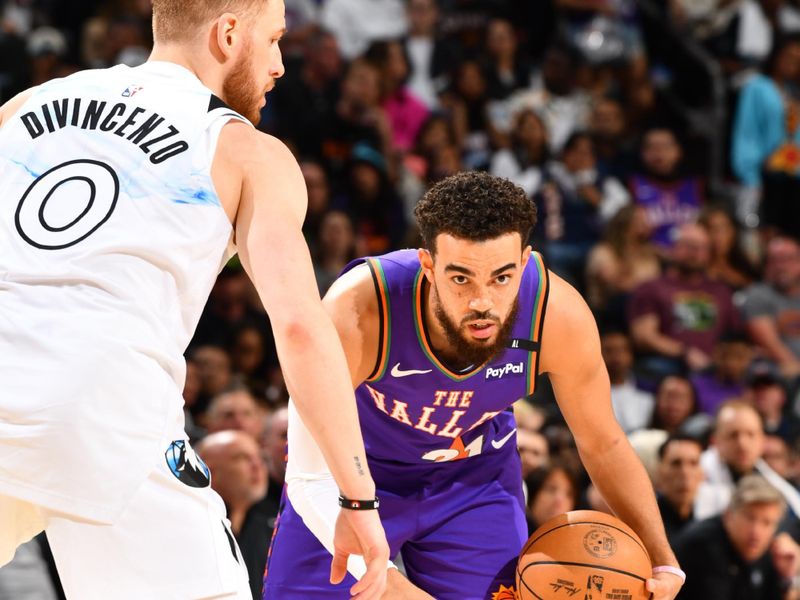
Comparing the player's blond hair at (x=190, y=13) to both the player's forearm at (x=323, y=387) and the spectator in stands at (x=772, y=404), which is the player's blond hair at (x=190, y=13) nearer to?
the player's forearm at (x=323, y=387)

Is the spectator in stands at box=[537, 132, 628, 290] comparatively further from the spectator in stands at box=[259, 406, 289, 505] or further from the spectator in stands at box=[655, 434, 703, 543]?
the spectator in stands at box=[259, 406, 289, 505]

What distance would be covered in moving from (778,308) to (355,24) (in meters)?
4.68

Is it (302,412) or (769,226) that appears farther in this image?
(769,226)

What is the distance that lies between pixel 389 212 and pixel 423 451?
5.72 meters

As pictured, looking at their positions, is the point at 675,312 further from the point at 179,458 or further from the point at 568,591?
the point at 179,458

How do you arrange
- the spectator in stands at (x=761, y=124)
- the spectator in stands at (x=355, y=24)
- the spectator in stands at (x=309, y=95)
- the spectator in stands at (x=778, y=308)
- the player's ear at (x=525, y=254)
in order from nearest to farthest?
the player's ear at (x=525, y=254) → the spectator in stands at (x=778, y=308) → the spectator in stands at (x=309, y=95) → the spectator in stands at (x=761, y=124) → the spectator in stands at (x=355, y=24)

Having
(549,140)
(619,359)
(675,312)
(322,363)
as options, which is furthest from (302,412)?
(549,140)

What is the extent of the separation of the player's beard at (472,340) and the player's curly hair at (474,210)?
193 mm

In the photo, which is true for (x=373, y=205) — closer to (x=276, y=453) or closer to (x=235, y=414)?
(x=235, y=414)

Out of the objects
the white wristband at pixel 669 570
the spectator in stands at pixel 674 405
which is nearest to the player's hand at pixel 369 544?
the white wristband at pixel 669 570

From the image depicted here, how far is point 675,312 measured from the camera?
9367 millimetres

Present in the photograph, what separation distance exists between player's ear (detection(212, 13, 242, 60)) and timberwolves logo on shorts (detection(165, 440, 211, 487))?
932mm

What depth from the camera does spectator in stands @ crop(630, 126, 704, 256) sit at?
420 inches

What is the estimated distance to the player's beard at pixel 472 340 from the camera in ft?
11.9
